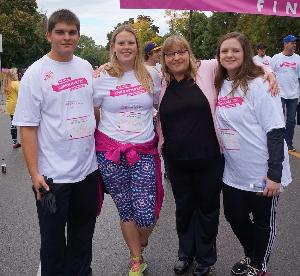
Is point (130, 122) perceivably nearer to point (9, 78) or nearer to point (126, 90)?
point (126, 90)

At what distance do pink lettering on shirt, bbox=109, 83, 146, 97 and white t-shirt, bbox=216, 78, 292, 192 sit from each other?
0.61 meters

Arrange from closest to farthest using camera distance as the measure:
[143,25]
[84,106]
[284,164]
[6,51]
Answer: [84,106]
[284,164]
[6,51]
[143,25]

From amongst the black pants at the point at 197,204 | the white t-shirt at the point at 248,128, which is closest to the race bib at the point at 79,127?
the black pants at the point at 197,204

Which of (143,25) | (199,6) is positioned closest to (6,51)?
(143,25)

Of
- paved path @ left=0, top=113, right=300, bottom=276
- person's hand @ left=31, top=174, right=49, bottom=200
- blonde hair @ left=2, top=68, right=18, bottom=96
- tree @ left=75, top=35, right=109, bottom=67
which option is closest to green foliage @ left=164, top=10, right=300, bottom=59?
blonde hair @ left=2, top=68, right=18, bottom=96

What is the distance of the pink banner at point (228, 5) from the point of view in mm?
5586

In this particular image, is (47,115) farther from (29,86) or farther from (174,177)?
(174,177)

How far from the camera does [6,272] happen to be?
3.82 m

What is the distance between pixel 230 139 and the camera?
10.9 ft

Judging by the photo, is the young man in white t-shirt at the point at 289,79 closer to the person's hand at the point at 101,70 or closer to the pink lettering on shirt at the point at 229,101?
the pink lettering on shirt at the point at 229,101

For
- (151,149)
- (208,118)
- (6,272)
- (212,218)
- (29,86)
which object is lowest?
(6,272)

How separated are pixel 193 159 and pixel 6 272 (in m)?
1.86

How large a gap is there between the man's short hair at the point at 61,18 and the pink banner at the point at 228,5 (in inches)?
105

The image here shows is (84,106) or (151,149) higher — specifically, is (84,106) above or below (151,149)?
above
